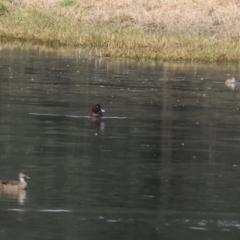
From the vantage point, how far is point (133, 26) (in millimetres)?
39344

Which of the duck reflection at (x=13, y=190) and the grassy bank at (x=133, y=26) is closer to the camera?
the duck reflection at (x=13, y=190)

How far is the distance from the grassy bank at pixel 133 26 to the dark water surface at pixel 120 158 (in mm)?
6976

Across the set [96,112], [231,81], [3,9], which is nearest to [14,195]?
[96,112]

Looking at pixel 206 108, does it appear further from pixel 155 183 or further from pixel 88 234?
pixel 88 234

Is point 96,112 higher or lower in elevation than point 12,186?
higher

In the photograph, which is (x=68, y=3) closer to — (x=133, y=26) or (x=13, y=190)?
(x=133, y=26)

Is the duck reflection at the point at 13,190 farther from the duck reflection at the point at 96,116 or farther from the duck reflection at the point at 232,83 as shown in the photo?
the duck reflection at the point at 232,83

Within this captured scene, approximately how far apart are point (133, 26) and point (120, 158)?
2622 cm

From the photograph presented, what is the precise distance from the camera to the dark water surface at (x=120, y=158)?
10023mm

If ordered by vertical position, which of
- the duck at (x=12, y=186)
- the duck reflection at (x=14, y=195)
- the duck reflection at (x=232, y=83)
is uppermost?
the duck reflection at (x=232, y=83)

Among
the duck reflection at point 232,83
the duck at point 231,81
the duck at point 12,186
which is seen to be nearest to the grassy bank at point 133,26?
the duck at point 231,81

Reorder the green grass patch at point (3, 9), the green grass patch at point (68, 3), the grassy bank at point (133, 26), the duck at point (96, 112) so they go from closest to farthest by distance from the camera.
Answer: the duck at point (96, 112), the grassy bank at point (133, 26), the green grass patch at point (3, 9), the green grass patch at point (68, 3)

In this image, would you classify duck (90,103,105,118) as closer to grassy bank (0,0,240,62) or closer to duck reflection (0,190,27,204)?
duck reflection (0,190,27,204)

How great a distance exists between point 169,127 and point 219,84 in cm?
810
